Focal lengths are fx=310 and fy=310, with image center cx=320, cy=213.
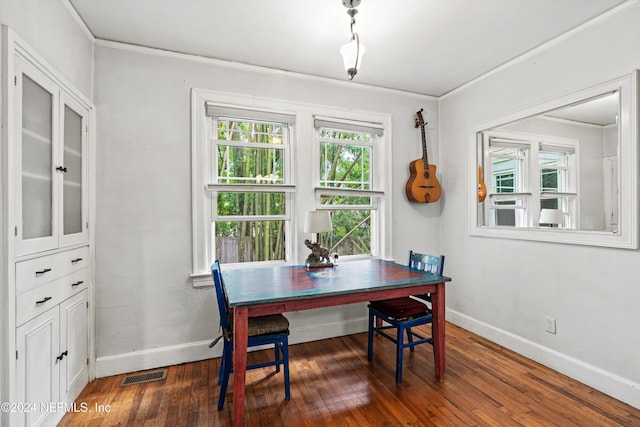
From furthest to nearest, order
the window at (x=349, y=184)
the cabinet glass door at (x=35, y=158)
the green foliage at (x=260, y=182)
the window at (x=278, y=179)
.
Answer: the window at (x=349, y=184) < the green foliage at (x=260, y=182) < the window at (x=278, y=179) < the cabinet glass door at (x=35, y=158)

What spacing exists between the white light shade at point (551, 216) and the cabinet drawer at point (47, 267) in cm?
353

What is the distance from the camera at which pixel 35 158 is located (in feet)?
5.51

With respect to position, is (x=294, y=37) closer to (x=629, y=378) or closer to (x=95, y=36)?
(x=95, y=36)

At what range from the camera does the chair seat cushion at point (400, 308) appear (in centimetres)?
237

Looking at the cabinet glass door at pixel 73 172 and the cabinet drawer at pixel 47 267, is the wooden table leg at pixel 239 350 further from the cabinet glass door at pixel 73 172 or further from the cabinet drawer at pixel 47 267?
the cabinet glass door at pixel 73 172

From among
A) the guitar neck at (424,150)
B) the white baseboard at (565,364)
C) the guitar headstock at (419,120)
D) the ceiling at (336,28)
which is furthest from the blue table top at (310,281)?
Result: the ceiling at (336,28)

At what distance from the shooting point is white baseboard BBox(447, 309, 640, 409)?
6.78ft

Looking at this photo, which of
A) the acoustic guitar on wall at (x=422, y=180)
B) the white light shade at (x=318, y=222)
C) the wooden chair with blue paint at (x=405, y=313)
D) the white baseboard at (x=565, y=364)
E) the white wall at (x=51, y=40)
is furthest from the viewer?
the acoustic guitar on wall at (x=422, y=180)

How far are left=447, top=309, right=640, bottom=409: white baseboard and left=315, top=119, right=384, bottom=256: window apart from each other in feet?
4.45

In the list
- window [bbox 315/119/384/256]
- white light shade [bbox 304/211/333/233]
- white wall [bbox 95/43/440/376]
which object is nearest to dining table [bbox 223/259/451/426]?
white light shade [bbox 304/211/333/233]

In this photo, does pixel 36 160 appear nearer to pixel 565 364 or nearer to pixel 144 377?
pixel 144 377

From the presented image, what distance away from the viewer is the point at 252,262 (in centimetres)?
301

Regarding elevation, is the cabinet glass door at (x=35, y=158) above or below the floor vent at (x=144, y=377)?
above

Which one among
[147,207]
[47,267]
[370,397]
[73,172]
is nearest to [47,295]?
[47,267]
